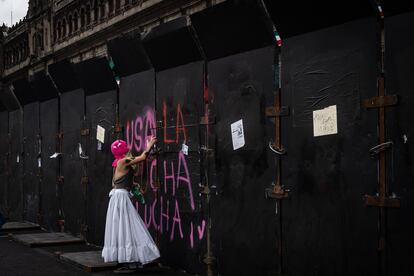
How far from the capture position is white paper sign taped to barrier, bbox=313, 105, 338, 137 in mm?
6207

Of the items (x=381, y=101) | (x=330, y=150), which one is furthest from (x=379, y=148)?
(x=330, y=150)

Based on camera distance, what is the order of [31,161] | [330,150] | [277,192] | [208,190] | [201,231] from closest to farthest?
[330,150], [277,192], [208,190], [201,231], [31,161]

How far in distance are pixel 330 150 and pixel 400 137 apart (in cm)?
87

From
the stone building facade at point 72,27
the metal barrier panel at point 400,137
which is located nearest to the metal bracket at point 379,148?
the metal barrier panel at point 400,137

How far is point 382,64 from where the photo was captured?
570 cm

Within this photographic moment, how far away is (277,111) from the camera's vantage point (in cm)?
700

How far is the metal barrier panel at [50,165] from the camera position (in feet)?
44.2

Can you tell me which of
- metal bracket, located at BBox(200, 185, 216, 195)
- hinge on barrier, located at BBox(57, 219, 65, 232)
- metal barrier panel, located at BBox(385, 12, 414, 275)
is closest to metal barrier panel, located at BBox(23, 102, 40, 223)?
hinge on barrier, located at BBox(57, 219, 65, 232)

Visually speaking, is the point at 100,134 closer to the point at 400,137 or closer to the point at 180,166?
the point at 180,166

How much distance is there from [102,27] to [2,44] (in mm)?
7784

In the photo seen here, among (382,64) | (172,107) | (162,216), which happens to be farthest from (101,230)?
(382,64)

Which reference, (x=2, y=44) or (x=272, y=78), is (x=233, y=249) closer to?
(x=272, y=78)

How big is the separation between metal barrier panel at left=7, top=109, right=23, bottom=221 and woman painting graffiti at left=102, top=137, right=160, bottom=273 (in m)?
7.37

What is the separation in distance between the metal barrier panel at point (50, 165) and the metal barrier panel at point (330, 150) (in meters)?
7.54
